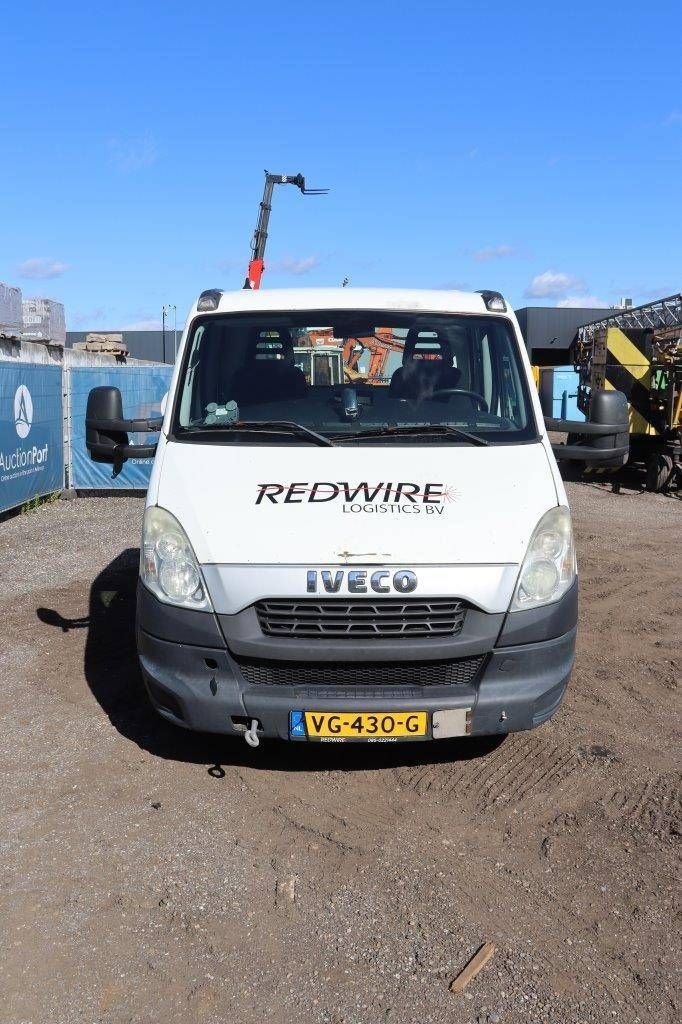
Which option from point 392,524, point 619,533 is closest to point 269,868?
point 392,524

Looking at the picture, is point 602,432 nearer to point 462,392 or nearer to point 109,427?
point 462,392

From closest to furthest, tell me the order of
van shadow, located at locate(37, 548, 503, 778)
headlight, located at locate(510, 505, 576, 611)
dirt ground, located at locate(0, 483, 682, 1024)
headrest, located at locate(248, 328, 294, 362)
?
dirt ground, located at locate(0, 483, 682, 1024) < headlight, located at locate(510, 505, 576, 611) < van shadow, located at locate(37, 548, 503, 778) < headrest, located at locate(248, 328, 294, 362)

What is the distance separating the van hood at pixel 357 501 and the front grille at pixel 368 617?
0.54 feet

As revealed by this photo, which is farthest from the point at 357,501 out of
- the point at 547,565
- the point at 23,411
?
the point at 23,411

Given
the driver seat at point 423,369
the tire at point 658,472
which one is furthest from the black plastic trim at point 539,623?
the tire at point 658,472

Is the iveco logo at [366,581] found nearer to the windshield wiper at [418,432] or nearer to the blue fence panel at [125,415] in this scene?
the windshield wiper at [418,432]

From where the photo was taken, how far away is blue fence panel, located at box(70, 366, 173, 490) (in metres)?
13.2

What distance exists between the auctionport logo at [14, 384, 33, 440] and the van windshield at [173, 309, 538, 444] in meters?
6.96

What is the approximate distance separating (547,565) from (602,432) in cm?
125

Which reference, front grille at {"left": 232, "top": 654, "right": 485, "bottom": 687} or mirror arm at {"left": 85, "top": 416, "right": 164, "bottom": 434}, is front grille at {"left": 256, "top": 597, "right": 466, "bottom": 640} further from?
mirror arm at {"left": 85, "top": 416, "right": 164, "bottom": 434}

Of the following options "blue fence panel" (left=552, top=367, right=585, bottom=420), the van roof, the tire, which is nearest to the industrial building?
"blue fence panel" (left=552, top=367, right=585, bottom=420)

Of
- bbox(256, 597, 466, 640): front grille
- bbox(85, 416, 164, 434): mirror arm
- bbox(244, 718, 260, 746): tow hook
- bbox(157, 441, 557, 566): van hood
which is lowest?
bbox(244, 718, 260, 746): tow hook

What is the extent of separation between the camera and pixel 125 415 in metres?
13.3

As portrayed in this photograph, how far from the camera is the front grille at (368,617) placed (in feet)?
12.8
